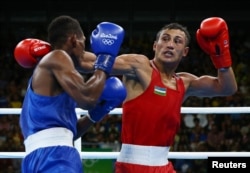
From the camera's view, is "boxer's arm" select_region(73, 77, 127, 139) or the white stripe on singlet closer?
"boxer's arm" select_region(73, 77, 127, 139)

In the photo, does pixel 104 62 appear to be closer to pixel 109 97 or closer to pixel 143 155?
pixel 109 97

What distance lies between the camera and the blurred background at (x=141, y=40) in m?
7.42

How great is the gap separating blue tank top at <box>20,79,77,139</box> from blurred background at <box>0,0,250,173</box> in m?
4.94

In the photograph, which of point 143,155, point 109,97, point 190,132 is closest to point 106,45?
point 109,97

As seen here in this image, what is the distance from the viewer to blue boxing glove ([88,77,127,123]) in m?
2.41

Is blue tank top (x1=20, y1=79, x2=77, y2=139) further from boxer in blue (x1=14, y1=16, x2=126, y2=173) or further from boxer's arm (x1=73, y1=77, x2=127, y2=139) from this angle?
boxer's arm (x1=73, y1=77, x2=127, y2=139)

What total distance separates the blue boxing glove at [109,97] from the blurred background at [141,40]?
4805mm

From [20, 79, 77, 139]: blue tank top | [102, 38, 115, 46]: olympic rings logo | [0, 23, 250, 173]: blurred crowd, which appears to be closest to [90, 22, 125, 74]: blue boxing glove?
[102, 38, 115, 46]: olympic rings logo

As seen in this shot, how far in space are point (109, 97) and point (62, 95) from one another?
221 mm

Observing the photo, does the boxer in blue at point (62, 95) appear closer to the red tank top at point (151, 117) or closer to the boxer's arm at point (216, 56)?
the red tank top at point (151, 117)

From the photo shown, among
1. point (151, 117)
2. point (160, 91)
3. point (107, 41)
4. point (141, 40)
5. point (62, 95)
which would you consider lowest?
point (141, 40)

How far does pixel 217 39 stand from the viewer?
115 inches

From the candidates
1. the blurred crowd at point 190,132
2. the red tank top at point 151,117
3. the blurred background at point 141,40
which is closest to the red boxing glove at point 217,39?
the red tank top at point 151,117

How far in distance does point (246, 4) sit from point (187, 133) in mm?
4301
